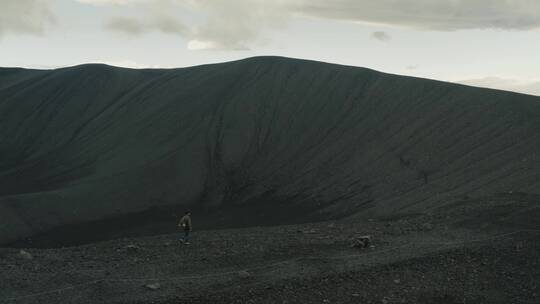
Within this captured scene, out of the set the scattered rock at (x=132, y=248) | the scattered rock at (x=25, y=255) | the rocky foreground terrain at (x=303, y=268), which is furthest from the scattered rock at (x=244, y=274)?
the scattered rock at (x=25, y=255)

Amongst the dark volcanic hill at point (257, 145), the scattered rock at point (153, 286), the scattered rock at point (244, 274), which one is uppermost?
the dark volcanic hill at point (257, 145)

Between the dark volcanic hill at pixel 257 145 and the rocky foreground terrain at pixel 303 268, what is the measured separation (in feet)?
26.9

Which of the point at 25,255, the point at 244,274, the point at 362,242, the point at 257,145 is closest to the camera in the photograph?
the point at 244,274

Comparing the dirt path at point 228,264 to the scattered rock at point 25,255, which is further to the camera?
the scattered rock at point 25,255

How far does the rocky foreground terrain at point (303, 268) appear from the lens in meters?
13.0

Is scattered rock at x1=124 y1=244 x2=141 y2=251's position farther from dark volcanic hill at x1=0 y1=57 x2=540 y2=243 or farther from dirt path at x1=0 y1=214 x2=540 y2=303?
dark volcanic hill at x1=0 y1=57 x2=540 y2=243

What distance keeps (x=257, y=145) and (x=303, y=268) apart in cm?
2993

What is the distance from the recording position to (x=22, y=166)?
47312mm

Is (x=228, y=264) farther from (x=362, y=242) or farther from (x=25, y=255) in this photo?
(x=25, y=255)

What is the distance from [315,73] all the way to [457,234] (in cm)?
3793

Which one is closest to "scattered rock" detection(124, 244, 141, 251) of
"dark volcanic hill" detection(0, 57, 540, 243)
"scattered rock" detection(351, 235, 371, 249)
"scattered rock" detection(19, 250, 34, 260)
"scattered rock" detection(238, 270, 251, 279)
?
"scattered rock" detection(19, 250, 34, 260)

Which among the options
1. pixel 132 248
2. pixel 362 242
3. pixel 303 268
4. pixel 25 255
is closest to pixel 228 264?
pixel 303 268

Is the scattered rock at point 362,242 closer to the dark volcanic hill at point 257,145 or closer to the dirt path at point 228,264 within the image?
the dirt path at point 228,264

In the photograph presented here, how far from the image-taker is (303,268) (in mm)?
14305
